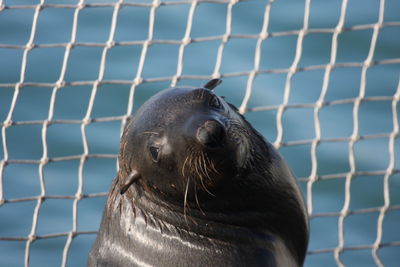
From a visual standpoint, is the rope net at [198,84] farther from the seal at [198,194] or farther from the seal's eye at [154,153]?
the seal's eye at [154,153]

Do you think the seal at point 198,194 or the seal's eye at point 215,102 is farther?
the seal's eye at point 215,102

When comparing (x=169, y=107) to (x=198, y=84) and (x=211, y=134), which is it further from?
(x=198, y=84)

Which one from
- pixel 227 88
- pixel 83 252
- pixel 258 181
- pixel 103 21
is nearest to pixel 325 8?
pixel 227 88

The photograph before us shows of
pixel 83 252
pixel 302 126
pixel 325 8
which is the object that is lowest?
pixel 83 252

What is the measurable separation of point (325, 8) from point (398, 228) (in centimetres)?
207

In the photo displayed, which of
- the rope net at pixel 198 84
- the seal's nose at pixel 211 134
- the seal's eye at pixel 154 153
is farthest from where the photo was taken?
the rope net at pixel 198 84

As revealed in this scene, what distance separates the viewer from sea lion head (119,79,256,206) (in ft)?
10.8

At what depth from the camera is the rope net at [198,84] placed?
20.1 feet

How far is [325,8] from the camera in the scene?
24.7ft

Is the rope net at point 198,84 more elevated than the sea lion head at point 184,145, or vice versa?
the sea lion head at point 184,145

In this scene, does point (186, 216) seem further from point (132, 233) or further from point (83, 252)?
point (83, 252)

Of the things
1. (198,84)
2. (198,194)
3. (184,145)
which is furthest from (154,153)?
(198,84)

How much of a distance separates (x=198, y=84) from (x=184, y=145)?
323 cm

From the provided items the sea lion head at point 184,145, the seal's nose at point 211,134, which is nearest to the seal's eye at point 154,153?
the sea lion head at point 184,145
